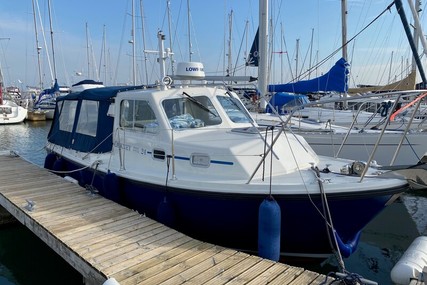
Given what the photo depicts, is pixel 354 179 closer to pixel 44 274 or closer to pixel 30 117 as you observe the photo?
pixel 44 274

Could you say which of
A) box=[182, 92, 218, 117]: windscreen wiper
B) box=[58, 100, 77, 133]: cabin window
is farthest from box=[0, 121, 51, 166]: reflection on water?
box=[182, 92, 218, 117]: windscreen wiper

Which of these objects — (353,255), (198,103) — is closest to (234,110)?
(198,103)

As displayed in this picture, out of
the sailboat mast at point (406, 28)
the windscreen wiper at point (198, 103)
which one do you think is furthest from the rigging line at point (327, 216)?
the sailboat mast at point (406, 28)

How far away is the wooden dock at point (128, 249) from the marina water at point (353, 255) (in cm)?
81

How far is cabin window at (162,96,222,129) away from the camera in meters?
5.58

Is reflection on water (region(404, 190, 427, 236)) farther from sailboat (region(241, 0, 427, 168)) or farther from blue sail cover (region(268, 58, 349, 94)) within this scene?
blue sail cover (region(268, 58, 349, 94))

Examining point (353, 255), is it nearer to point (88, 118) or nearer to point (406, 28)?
point (406, 28)

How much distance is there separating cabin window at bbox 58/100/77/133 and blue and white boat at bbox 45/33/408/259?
1353 mm

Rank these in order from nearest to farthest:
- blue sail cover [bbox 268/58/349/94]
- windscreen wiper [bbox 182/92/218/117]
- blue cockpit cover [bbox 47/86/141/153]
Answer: windscreen wiper [bbox 182/92/218/117] → blue cockpit cover [bbox 47/86/141/153] → blue sail cover [bbox 268/58/349/94]

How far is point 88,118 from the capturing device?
7172 mm

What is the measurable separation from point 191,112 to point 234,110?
84 cm

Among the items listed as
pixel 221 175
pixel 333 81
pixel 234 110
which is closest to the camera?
pixel 221 175

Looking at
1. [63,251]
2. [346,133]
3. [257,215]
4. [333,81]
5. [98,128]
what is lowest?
[63,251]

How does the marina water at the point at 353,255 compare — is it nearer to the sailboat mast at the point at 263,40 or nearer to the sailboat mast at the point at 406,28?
the sailboat mast at the point at 406,28
